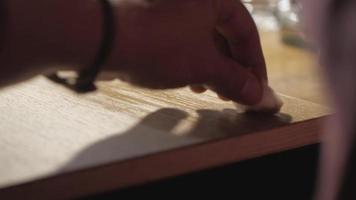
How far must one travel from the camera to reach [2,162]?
415mm

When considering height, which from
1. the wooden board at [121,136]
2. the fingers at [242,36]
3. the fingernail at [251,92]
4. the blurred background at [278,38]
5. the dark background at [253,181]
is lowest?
the blurred background at [278,38]

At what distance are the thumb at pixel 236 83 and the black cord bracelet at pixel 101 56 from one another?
0.11m

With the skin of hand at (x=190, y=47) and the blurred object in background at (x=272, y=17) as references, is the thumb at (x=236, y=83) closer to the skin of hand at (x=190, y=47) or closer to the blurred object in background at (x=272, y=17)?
the skin of hand at (x=190, y=47)

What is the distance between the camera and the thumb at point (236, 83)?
52cm

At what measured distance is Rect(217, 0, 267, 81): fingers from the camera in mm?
541

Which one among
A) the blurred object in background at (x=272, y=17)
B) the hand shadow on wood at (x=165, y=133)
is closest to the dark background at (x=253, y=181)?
the hand shadow on wood at (x=165, y=133)

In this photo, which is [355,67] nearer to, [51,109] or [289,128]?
[289,128]

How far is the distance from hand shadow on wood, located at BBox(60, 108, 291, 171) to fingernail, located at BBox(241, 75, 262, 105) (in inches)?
0.5

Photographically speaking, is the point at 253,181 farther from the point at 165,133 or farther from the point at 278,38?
the point at 278,38

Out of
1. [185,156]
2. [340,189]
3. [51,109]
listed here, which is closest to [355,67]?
[340,189]

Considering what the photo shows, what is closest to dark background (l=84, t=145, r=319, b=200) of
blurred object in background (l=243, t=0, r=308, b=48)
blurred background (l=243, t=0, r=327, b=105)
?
blurred background (l=243, t=0, r=327, b=105)

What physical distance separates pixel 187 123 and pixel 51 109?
123mm

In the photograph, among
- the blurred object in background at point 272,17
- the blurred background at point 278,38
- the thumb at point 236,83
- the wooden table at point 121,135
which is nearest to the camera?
the wooden table at point 121,135

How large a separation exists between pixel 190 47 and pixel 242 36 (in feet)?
0.25
